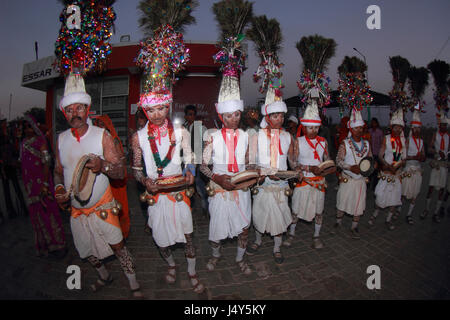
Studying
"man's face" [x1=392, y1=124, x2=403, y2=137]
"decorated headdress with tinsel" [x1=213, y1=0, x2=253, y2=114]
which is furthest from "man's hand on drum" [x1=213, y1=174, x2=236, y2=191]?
"man's face" [x1=392, y1=124, x2=403, y2=137]

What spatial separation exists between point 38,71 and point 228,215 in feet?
49.7

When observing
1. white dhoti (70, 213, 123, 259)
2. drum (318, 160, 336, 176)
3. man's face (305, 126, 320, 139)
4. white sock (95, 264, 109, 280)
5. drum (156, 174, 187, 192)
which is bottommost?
white sock (95, 264, 109, 280)

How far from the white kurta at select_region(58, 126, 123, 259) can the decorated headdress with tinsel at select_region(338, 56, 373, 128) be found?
4.47m

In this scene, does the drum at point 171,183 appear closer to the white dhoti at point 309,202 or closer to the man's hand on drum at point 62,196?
the man's hand on drum at point 62,196

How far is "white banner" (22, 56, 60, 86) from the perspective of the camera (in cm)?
1200

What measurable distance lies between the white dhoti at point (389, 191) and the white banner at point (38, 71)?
48.5 ft

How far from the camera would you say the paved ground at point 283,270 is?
120 inches

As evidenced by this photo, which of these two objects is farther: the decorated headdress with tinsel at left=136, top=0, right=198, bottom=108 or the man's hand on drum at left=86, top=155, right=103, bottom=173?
the decorated headdress with tinsel at left=136, top=0, right=198, bottom=108

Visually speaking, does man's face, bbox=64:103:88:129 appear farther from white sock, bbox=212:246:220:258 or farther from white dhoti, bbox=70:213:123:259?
white sock, bbox=212:246:220:258

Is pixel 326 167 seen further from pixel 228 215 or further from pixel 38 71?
pixel 38 71

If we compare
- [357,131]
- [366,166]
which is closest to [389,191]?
[366,166]

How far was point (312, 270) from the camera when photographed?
11.5 feet

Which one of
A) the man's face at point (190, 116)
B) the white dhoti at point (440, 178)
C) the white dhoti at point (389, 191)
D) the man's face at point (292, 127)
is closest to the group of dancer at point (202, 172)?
the white dhoti at point (389, 191)
